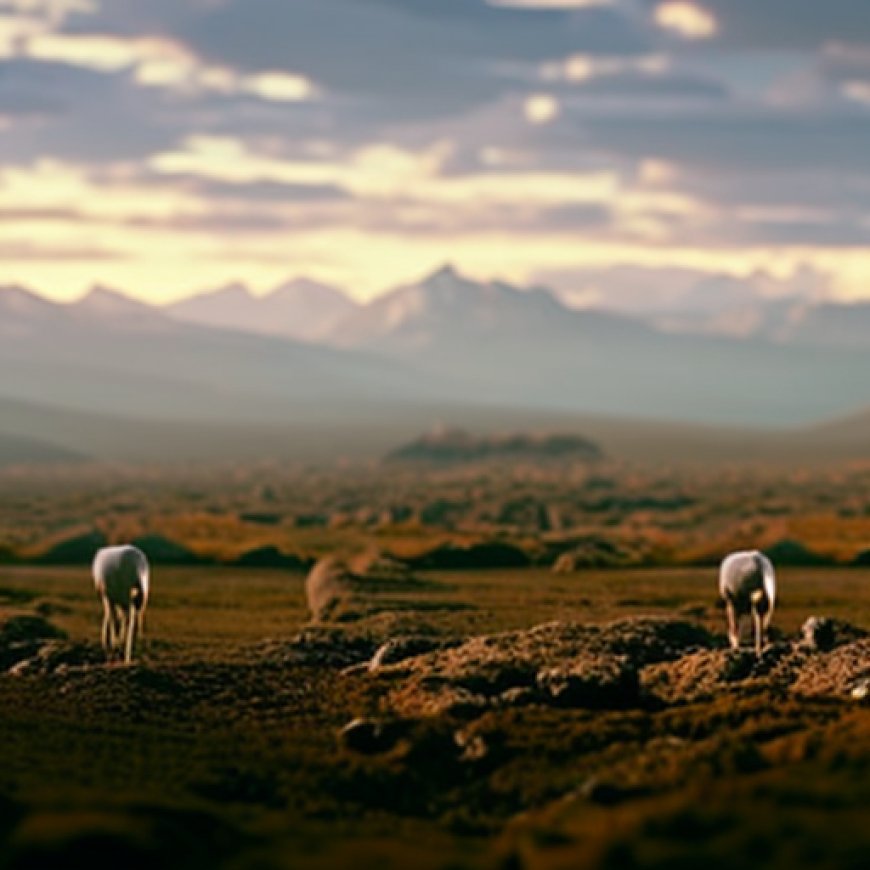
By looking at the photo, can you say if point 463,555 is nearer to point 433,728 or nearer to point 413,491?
point 433,728

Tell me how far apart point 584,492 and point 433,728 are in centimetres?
12547

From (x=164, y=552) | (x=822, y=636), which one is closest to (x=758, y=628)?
(x=822, y=636)

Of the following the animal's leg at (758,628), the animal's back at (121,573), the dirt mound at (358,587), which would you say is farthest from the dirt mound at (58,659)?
the animal's leg at (758,628)

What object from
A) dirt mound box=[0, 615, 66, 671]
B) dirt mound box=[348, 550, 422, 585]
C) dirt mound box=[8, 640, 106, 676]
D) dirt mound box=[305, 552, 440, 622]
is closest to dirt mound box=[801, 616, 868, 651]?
dirt mound box=[305, 552, 440, 622]

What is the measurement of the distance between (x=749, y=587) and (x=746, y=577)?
0.97 feet

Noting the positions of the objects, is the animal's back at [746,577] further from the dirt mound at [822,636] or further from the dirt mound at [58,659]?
the dirt mound at [58,659]

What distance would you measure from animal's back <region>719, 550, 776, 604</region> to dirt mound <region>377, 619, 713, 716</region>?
1838mm

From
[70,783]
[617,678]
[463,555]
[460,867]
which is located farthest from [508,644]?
[463,555]

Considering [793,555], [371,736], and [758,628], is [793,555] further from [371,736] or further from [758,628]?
[371,736]

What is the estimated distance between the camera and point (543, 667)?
3478 centimetres

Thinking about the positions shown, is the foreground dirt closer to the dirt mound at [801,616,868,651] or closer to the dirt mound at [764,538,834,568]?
the dirt mound at [801,616,868,651]

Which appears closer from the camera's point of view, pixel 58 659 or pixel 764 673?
pixel 764 673

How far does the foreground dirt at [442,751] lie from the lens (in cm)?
1970

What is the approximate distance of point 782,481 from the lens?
18425cm
